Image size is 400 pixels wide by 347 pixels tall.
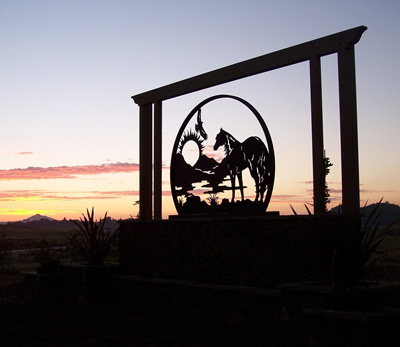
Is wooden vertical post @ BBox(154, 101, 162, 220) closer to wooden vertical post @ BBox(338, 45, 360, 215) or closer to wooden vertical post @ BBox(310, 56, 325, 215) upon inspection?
wooden vertical post @ BBox(310, 56, 325, 215)

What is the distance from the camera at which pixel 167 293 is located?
8.52 m

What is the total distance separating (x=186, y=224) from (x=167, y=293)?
3.58ft

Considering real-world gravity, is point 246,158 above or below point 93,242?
above

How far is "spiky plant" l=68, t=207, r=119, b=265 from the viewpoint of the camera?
10.1 metres

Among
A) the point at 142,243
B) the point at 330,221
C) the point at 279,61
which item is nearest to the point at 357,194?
the point at 330,221

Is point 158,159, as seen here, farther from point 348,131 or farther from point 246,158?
point 348,131

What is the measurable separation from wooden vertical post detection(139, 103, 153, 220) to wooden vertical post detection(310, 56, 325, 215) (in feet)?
13.0

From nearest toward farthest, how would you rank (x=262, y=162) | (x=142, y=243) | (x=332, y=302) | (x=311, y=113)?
(x=332, y=302) < (x=311, y=113) < (x=262, y=162) < (x=142, y=243)

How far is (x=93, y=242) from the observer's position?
10.2 m

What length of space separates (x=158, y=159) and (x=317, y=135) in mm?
3763

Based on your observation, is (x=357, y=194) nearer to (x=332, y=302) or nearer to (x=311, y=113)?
(x=311, y=113)

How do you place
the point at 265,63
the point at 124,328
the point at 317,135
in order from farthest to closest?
the point at 265,63 < the point at 317,135 < the point at 124,328

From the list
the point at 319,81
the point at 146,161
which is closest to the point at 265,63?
the point at 319,81

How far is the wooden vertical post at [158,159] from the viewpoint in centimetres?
1045
